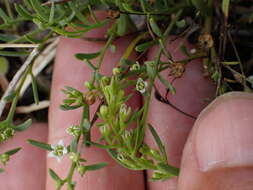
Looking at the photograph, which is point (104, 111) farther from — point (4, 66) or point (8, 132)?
point (4, 66)

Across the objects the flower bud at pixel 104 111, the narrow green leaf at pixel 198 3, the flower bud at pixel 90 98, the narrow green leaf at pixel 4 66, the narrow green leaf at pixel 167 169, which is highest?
the narrow green leaf at pixel 198 3

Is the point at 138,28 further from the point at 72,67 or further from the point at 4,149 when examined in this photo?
the point at 4,149

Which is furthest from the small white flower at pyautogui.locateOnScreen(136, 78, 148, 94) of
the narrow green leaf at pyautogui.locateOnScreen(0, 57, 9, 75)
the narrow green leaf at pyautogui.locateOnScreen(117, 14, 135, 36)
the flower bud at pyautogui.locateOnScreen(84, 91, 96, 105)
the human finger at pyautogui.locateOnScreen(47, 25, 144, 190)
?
the narrow green leaf at pyautogui.locateOnScreen(0, 57, 9, 75)

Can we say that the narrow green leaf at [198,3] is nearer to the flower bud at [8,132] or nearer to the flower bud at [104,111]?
the flower bud at [104,111]

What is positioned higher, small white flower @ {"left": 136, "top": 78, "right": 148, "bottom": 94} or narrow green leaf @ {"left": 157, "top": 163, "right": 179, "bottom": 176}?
small white flower @ {"left": 136, "top": 78, "right": 148, "bottom": 94}

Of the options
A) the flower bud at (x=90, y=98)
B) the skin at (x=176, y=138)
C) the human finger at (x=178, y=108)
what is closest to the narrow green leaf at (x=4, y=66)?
the skin at (x=176, y=138)

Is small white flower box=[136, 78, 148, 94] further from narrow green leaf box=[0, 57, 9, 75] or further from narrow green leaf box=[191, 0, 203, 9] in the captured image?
narrow green leaf box=[0, 57, 9, 75]

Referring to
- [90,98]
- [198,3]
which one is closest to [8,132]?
[90,98]

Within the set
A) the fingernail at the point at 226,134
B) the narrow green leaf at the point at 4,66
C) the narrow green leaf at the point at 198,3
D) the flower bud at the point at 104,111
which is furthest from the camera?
the narrow green leaf at the point at 4,66
